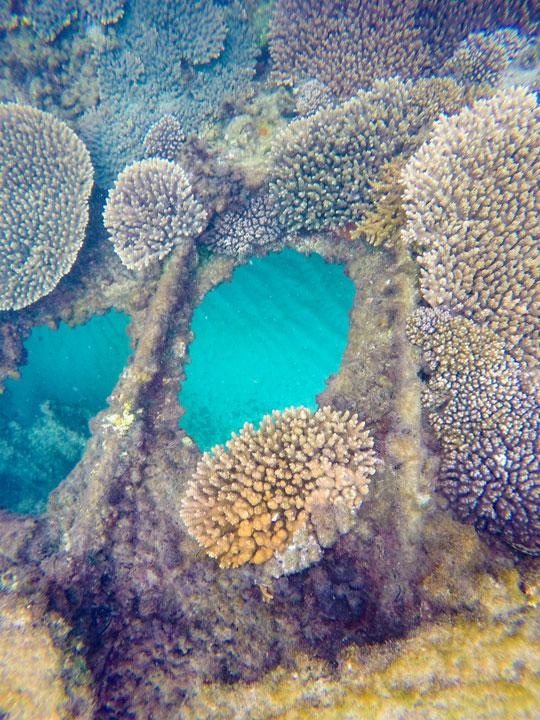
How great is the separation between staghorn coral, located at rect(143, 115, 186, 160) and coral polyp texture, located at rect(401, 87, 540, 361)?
4434 mm

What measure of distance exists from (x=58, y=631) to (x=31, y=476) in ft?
42.5

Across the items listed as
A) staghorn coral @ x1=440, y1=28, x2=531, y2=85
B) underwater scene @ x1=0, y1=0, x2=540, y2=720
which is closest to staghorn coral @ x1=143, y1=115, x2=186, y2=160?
underwater scene @ x1=0, y1=0, x2=540, y2=720

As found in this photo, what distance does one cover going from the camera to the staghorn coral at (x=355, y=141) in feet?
17.2

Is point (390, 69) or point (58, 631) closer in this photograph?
point (58, 631)

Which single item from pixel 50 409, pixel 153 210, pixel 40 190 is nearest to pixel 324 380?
pixel 153 210

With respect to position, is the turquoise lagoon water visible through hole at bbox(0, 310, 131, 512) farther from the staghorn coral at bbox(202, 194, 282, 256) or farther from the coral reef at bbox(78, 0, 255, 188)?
the staghorn coral at bbox(202, 194, 282, 256)

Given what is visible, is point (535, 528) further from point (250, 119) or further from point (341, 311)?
point (341, 311)

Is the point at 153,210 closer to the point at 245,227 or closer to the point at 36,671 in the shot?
the point at 245,227

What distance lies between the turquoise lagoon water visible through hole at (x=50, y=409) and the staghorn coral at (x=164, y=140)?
8.04 meters

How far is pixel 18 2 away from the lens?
7246 mm

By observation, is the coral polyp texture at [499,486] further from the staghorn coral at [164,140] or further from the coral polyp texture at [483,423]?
the staghorn coral at [164,140]

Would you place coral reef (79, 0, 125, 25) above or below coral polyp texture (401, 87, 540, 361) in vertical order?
above

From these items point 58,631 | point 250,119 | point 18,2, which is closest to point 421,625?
point 58,631

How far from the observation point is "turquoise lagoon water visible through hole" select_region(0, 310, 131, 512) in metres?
14.0
